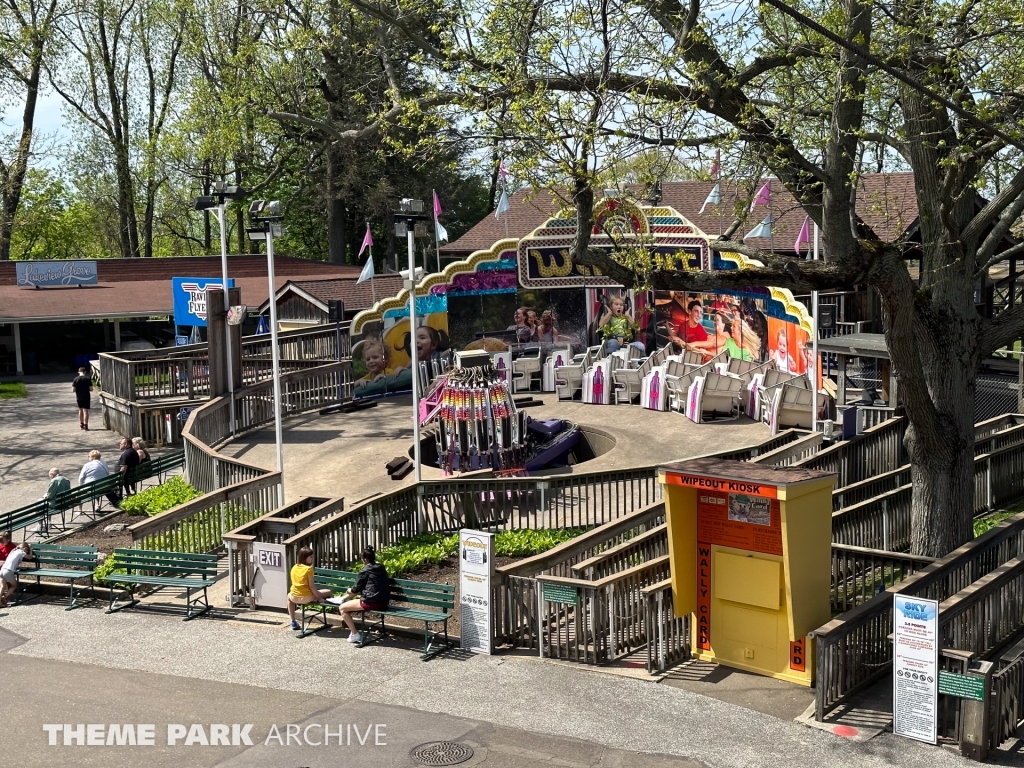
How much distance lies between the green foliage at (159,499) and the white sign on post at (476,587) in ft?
27.5

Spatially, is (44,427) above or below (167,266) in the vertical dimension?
below

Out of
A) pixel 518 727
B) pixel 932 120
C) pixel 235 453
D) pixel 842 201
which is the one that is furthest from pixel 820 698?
pixel 235 453

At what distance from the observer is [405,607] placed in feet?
45.2


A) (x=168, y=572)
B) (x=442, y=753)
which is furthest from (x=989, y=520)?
(x=168, y=572)

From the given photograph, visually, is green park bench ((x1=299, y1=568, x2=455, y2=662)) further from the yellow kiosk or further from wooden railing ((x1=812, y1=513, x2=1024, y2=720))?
wooden railing ((x1=812, y1=513, x2=1024, y2=720))

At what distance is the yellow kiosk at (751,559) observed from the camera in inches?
474

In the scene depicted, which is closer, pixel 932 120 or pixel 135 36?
pixel 932 120

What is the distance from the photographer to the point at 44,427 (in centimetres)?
3039

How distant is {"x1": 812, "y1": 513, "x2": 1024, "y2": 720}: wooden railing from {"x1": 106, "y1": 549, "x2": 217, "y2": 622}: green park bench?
771cm

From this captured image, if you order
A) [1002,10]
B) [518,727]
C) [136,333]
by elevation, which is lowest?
[518,727]

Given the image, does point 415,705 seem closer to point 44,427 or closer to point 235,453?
point 235,453

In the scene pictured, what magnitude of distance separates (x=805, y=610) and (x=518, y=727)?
3263 millimetres

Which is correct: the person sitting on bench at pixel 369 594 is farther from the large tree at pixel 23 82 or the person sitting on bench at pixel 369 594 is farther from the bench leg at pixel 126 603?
the large tree at pixel 23 82

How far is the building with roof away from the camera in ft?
135
